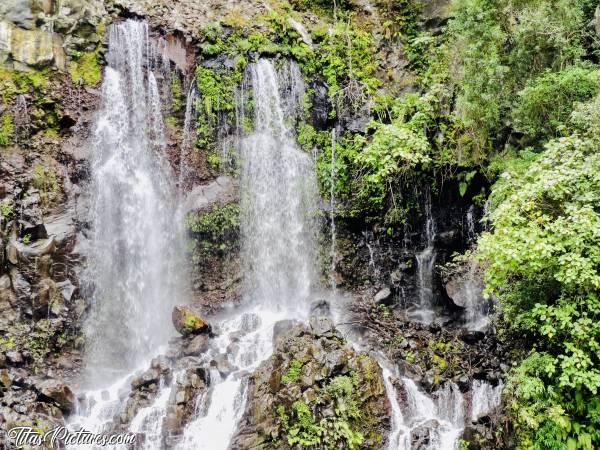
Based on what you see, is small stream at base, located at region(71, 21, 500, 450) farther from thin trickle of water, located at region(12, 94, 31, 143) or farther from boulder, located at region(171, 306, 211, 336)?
thin trickle of water, located at region(12, 94, 31, 143)

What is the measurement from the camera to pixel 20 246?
41.3 feet

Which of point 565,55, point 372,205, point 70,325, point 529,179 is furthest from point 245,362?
point 565,55

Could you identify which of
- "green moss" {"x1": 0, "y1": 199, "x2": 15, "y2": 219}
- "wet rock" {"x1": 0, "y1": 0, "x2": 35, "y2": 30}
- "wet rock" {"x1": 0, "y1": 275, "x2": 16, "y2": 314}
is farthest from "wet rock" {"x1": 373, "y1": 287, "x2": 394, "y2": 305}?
"wet rock" {"x1": 0, "y1": 0, "x2": 35, "y2": 30}

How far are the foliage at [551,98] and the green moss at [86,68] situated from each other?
1137cm

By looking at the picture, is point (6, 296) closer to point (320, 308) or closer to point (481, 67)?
point (320, 308)

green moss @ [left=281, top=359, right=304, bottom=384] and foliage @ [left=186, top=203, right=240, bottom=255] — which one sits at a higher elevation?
foliage @ [left=186, top=203, right=240, bottom=255]

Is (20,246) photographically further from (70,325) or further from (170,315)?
(170,315)

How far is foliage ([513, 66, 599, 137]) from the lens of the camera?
1025cm

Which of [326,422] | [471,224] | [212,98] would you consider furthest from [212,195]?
[326,422]

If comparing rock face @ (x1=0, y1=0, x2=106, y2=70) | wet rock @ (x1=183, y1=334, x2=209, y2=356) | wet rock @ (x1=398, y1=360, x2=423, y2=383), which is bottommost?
→ wet rock @ (x1=398, y1=360, x2=423, y2=383)

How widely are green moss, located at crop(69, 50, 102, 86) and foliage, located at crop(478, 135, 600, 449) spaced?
11.8 m

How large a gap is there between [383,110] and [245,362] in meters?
8.47

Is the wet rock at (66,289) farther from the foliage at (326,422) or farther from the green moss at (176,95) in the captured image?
the foliage at (326,422)

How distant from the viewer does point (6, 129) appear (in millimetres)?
13836
